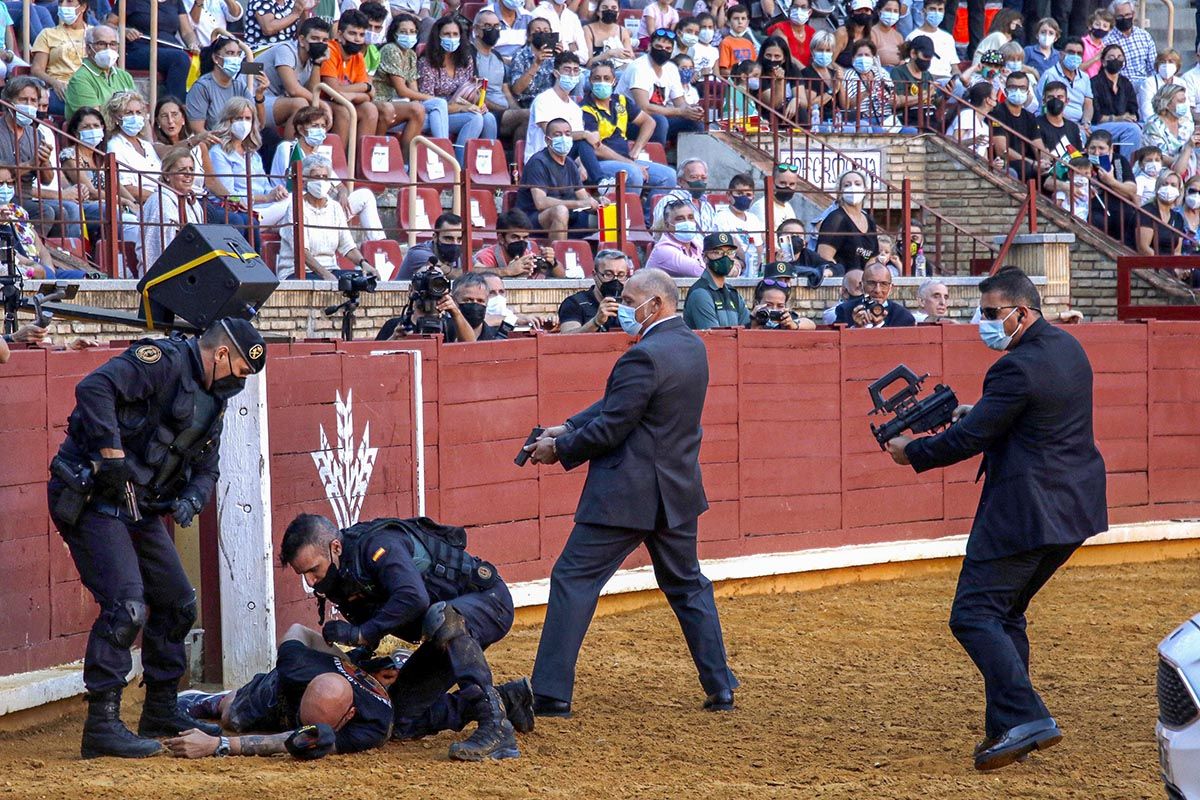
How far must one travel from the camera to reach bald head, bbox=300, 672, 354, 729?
6.99 meters

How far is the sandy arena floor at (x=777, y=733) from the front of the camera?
657 centimetres

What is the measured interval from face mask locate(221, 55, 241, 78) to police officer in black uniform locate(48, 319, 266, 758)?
7995 mm

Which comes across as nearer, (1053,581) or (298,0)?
(1053,581)

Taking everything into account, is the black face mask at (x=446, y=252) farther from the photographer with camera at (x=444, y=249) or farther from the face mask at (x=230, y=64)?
the face mask at (x=230, y=64)

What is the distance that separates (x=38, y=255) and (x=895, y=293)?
8042 mm

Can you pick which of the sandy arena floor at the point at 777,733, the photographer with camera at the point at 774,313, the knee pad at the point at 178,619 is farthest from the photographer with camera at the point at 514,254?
the knee pad at the point at 178,619

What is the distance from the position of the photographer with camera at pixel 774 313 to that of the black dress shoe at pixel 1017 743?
557 cm

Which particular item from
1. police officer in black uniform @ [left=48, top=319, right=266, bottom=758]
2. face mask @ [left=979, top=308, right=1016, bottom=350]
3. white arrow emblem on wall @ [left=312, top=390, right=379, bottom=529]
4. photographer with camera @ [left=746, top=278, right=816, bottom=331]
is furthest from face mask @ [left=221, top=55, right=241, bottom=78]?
face mask @ [left=979, top=308, right=1016, bottom=350]

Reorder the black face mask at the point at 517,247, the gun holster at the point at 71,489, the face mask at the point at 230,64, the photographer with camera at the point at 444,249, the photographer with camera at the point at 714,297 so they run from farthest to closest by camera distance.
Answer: the face mask at the point at 230,64 → the black face mask at the point at 517,247 → the photographer with camera at the point at 444,249 → the photographer with camera at the point at 714,297 → the gun holster at the point at 71,489

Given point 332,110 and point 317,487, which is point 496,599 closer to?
point 317,487

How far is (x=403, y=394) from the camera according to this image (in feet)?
32.4

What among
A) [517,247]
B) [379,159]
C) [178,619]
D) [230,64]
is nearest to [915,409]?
[178,619]

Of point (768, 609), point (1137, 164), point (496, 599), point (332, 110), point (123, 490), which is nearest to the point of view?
point (123, 490)

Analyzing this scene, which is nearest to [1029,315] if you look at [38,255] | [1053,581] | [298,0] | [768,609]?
[768,609]
